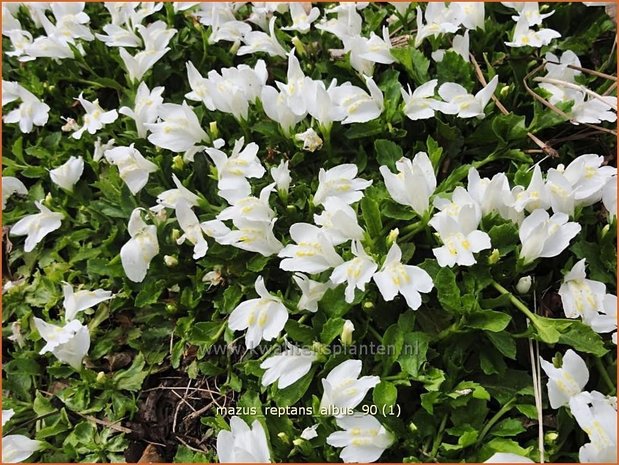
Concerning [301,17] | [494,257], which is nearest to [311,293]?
[494,257]

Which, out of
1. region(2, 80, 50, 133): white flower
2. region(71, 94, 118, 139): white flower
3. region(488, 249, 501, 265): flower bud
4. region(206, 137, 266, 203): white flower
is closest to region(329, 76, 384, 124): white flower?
region(206, 137, 266, 203): white flower

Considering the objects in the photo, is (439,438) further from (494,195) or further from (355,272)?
(494,195)

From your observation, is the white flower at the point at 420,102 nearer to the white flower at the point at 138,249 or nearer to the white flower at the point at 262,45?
the white flower at the point at 262,45

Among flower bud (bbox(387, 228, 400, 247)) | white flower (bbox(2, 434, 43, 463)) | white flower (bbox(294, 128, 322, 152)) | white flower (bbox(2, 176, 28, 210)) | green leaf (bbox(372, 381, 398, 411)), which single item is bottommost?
white flower (bbox(2, 434, 43, 463))

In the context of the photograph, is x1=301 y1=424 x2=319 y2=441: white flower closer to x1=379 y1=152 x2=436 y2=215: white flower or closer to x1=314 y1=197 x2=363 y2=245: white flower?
x1=314 y1=197 x2=363 y2=245: white flower

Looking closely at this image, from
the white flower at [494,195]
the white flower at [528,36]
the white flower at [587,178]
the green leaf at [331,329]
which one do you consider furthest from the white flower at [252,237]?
the white flower at [528,36]

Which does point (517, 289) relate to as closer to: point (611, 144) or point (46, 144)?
point (611, 144)
